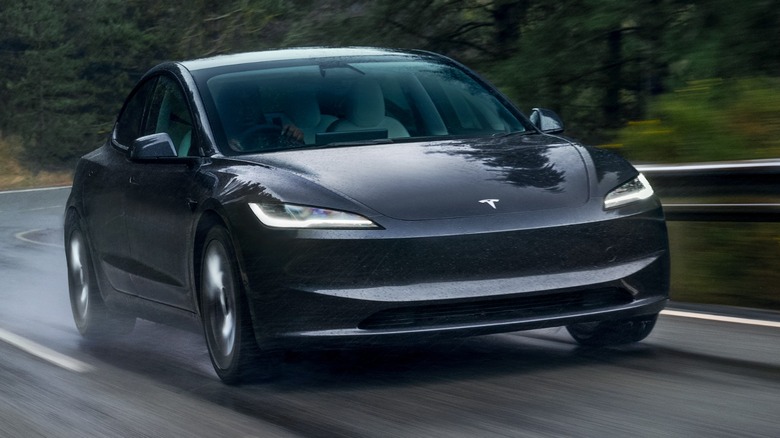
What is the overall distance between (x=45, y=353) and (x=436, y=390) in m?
3.17

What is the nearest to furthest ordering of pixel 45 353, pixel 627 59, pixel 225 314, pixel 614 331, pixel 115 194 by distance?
pixel 225 314 < pixel 614 331 < pixel 115 194 < pixel 45 353 < pixel 627 59

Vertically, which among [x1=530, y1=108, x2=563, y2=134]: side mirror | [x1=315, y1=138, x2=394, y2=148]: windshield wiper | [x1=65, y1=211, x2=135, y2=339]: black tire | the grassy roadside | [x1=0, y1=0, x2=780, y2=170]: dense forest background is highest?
[x1=315, y1=138, x2=394, y2=148]: windshield wiper

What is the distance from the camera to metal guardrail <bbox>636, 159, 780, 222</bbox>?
8422 millimetres

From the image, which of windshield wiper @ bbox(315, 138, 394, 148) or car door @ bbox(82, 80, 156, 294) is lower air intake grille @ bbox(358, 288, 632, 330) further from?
car door @ bbox(82, 80, 156, 294)

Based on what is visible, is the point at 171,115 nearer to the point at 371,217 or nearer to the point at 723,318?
the point at 371,217

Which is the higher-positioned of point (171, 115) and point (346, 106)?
point (346, 106)

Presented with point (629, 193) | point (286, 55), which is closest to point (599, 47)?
point (286, 55)

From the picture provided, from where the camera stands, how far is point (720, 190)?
29.0 ft

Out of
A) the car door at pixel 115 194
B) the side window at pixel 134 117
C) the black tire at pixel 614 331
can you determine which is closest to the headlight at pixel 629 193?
the black tire at pixel 614 331

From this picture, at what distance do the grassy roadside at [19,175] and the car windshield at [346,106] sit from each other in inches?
1958

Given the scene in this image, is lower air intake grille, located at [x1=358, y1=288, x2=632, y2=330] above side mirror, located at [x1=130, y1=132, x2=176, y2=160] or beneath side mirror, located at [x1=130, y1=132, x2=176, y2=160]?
beneath

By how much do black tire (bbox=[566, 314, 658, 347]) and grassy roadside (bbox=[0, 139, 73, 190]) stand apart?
5080 centimetres

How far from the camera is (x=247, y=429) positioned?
5488 millimetres

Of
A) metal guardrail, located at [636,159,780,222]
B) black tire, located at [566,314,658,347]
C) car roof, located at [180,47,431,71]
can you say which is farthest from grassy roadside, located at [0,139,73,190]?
black tire, located at [566,314,658,347]
